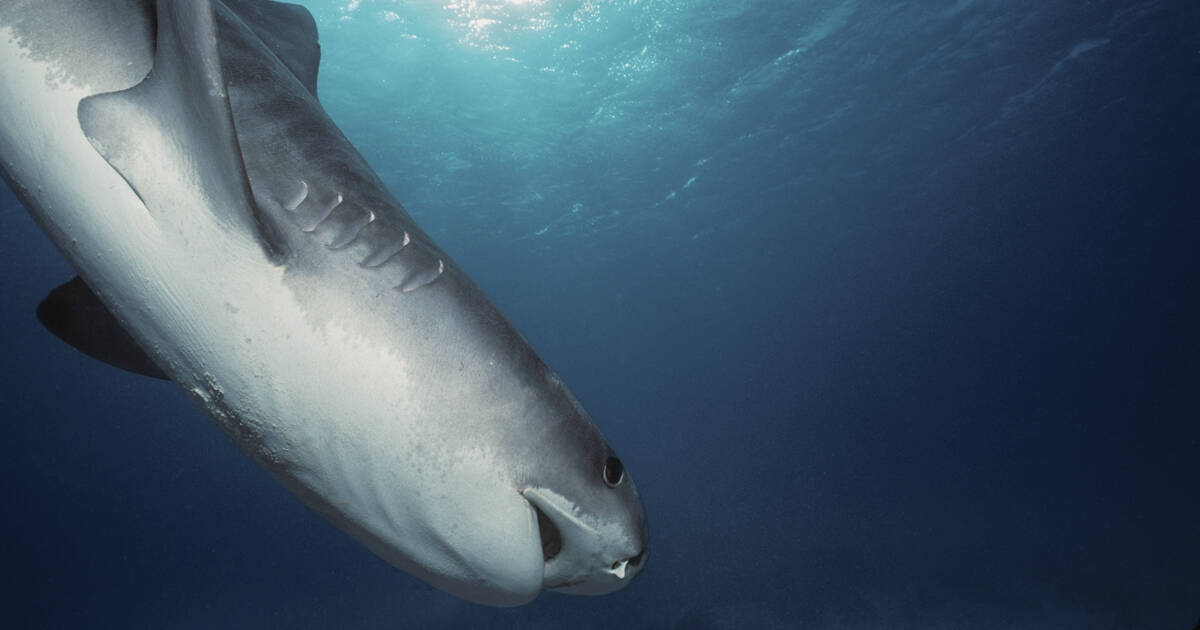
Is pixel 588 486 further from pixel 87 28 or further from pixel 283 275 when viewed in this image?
pixel 87 28

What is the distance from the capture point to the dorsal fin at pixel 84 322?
2.02 metres

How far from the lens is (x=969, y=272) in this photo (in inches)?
2345

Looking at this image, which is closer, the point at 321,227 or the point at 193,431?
the point at 321,227

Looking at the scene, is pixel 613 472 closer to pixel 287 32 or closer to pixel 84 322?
pixel 84 322

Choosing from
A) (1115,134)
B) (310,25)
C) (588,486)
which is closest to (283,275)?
(588,486)

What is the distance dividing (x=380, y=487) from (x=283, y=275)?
0.58m

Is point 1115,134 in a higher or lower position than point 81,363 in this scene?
lower

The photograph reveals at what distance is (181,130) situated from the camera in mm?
1129

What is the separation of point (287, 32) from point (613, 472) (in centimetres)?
284

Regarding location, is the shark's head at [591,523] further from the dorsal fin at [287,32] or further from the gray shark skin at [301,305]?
the dorsal fin at [287,32]

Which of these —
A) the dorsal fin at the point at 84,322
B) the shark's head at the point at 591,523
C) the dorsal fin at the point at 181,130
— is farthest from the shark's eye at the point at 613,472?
the dorsal fin at the point at 84,322

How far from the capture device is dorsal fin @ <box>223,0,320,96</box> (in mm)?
2600

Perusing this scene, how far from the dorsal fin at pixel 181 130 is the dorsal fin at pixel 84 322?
3.86ft

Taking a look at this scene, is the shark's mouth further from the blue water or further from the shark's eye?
the blue water
